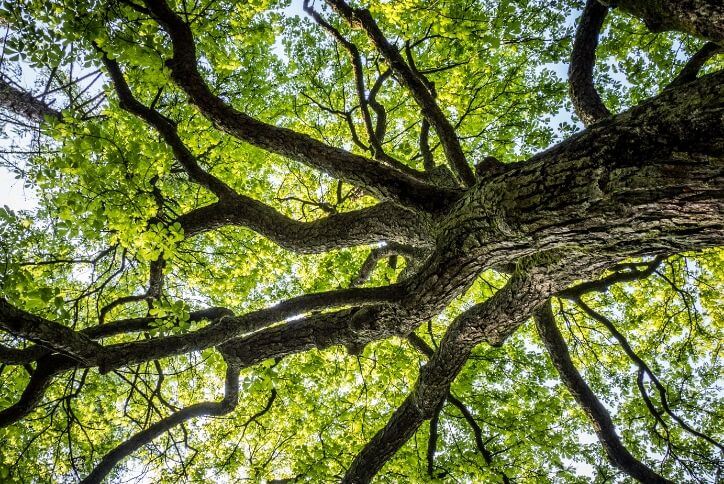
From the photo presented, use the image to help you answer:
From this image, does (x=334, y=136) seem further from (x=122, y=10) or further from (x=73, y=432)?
(x=73, y=432)

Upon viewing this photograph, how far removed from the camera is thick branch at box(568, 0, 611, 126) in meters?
4.35

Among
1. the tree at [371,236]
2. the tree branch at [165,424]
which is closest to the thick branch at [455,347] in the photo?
the tree at [371,236]

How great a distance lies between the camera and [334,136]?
31.8ft

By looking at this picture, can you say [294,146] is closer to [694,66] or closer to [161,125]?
[161,125]

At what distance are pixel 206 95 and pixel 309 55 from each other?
4.54 m

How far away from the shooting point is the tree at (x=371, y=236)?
2.86m

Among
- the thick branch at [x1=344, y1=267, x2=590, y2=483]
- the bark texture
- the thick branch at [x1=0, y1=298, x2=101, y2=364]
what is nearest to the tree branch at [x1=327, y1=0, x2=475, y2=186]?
the thick branch at [x1=344, y1=267, x2=590, y2=483]

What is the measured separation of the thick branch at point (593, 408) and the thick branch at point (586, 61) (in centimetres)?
286

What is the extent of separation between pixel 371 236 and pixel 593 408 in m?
4.17

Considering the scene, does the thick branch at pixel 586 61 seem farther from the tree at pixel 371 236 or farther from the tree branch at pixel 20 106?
the tree branch at pixel 20 106

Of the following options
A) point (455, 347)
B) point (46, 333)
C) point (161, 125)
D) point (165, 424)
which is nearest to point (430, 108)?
point (455, 347)

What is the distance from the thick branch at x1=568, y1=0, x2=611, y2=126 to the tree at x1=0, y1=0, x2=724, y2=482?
28mm

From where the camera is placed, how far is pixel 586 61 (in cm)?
444

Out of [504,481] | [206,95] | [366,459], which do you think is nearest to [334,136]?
[206,95]
